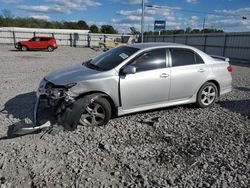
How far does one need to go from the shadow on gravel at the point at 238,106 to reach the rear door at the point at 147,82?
1.95 meters

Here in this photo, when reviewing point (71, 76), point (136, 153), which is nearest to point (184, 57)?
point (71, 76)

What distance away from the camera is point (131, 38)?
38750 mm

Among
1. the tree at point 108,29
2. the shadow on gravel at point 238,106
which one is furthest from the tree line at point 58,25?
the shadow on gravel at point 238,106

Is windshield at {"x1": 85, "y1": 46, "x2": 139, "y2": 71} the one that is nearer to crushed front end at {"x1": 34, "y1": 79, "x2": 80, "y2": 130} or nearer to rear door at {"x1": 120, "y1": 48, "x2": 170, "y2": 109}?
rear door at {"x1": 120, "y1": 48, "x2": 170, "y2": 109}

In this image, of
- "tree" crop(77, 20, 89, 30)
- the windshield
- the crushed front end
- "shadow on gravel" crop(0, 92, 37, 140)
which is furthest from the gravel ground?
"tree" crop(77, 20, 89, 30)

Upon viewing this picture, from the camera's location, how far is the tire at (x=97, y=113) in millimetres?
4223

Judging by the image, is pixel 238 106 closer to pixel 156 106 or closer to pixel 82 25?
pixel 156 106

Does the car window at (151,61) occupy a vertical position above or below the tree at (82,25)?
below

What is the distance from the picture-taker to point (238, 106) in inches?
234

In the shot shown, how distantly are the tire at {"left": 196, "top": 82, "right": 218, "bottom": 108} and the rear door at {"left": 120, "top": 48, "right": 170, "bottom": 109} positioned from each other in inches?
41.1

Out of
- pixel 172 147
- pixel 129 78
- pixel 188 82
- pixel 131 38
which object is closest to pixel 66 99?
pixel 129 78

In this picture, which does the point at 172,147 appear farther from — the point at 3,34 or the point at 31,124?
the point at 3,34

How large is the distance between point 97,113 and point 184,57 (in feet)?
8.01

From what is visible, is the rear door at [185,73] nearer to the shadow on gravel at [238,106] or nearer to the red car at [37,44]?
the shadow on gravel at [238,106]
